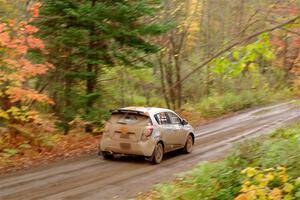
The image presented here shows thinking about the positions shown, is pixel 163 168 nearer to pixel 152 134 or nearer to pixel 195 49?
pixel 152 134

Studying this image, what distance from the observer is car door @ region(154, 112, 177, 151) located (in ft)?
50.0

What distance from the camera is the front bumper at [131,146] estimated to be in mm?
14469

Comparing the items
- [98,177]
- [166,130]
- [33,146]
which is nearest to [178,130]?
[166,130]

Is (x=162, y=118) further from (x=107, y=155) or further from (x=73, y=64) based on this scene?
(x=73, y=64)

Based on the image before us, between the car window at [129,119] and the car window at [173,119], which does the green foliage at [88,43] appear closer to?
the car window at [173,119]

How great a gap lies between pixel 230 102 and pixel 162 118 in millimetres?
17211

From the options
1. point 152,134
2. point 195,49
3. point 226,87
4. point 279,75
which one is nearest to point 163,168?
point 152,134

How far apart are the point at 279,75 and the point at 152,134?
3186 centimetres

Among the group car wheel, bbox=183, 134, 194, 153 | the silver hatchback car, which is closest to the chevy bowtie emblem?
the silver hatchback car

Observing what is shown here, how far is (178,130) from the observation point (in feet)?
53.6

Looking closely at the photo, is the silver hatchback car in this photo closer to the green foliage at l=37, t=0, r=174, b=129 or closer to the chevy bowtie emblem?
the chevy bowtie emblem

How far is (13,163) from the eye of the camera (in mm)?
14422

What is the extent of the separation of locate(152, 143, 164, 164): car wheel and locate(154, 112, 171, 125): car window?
0.83 m

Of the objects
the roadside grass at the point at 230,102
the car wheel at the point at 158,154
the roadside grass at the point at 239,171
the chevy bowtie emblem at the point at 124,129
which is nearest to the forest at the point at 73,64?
the roadside grass at the point at 230,102
